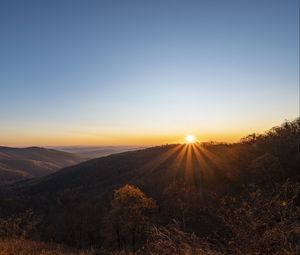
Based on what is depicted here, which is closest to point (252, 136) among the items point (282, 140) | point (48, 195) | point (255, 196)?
point (282, 140)

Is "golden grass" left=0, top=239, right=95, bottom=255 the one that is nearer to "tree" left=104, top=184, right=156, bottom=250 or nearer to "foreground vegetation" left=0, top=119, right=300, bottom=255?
"foreground vegetation" left=0, top=119, right=300, bottom=255

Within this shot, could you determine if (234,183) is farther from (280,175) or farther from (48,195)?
(48,195)

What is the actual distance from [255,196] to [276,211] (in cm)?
132

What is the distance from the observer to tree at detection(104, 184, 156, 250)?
46219 mm

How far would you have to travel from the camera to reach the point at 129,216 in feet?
152

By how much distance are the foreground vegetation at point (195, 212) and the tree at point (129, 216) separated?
0.42 feet

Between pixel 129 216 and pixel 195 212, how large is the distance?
14674mm

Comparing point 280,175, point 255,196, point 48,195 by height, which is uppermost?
point 255,196

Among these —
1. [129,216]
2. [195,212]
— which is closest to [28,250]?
[129,216]

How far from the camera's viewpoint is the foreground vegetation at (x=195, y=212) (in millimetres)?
7203

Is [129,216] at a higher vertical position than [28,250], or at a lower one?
lower

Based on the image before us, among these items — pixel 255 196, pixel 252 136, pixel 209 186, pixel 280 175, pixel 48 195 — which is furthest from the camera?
pixel 48 195

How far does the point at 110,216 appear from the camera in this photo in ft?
161

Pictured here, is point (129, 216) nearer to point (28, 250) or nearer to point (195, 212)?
point (195, 212)
